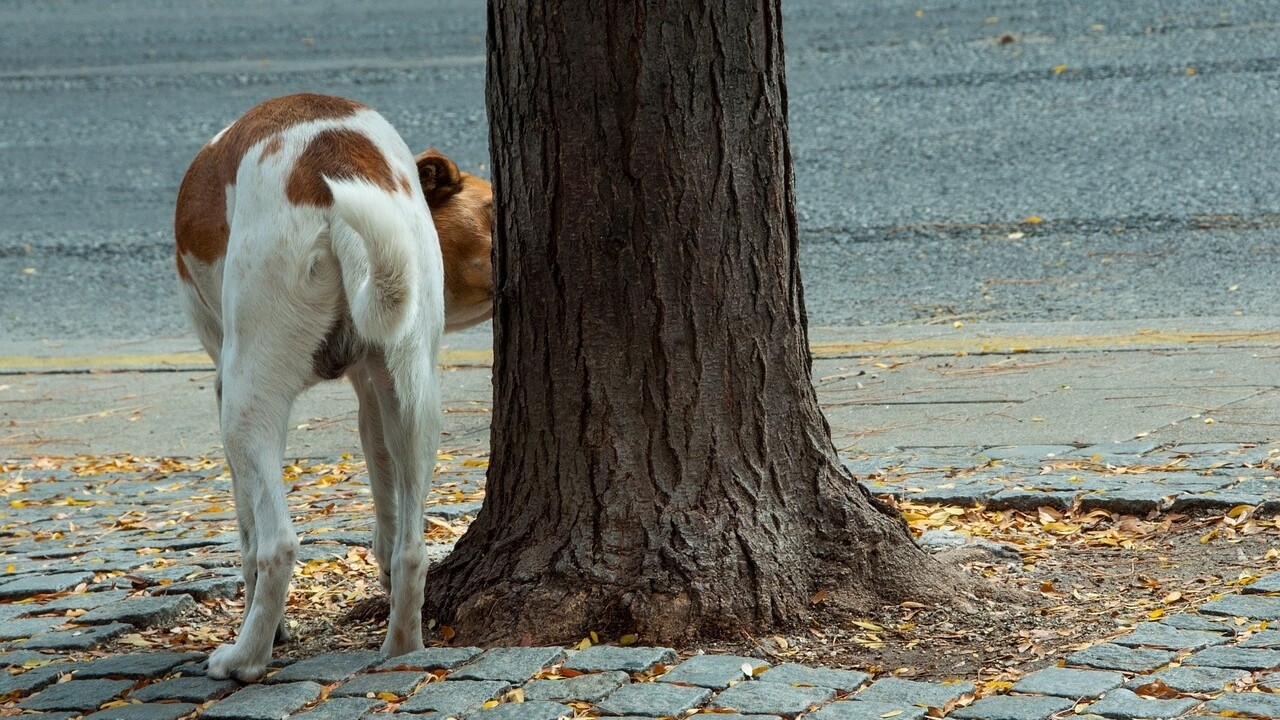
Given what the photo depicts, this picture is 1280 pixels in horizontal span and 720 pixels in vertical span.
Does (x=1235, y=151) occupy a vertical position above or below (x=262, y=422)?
above

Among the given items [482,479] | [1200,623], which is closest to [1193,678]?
[1200,623]

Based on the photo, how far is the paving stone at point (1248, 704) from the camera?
10.1 feet

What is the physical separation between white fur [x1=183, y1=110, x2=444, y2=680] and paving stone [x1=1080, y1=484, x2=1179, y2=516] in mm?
2227

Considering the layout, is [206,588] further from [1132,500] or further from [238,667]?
[1132,500]

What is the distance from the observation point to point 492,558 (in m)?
4.00

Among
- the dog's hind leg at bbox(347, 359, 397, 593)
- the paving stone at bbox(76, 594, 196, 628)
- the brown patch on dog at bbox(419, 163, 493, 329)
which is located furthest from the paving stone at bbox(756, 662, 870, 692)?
the paving stone at bbox(76, 594, 196, 628)

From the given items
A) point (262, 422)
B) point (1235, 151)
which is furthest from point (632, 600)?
point (1235, 151)

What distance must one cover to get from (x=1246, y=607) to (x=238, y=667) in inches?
93.1

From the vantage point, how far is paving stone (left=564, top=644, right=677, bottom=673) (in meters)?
3.51

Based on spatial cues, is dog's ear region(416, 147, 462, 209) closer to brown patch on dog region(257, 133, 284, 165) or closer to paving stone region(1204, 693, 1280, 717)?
brown patch on dog region(257, 133, 284, 165)

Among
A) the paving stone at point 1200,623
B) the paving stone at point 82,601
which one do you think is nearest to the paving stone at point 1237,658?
the paving stone at point 1200,623

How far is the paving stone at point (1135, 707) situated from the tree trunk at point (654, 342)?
80cm

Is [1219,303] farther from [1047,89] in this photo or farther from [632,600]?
[632,600]

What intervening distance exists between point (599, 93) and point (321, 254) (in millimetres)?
767
